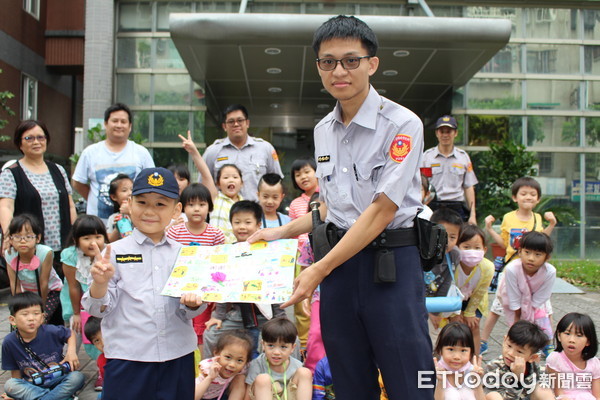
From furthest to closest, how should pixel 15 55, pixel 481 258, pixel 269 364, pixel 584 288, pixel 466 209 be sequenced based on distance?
1. pixel 15 55
2. pixel 584 288
3. pixel 466 209
4. pixel 481 258
5. pixel 269 364

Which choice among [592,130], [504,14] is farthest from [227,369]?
[592,130]

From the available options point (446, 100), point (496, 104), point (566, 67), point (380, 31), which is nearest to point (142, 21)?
point (380, 31)

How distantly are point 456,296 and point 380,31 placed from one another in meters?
5.49

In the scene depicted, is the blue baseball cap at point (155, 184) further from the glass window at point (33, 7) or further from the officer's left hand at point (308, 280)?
the glass window at point (33, 7)

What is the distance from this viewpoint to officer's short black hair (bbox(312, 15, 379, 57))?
206 centimetres

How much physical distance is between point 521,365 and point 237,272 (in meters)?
2.20

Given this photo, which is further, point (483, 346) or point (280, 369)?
point (483, 346)

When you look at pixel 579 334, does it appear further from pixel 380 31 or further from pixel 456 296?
pixel 380 31

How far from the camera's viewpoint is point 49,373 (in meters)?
3.51

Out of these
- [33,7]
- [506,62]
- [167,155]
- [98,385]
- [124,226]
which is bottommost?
[98,385]

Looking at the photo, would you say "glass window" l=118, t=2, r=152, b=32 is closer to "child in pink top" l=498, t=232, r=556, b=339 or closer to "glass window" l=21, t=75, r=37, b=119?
"glass window" l=21, t=75, r=37, b=119

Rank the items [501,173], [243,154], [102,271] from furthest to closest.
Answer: [501,173] < [243,154] < [102,271]

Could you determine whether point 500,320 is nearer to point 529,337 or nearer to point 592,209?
point 529,337

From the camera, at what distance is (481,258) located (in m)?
4.04
